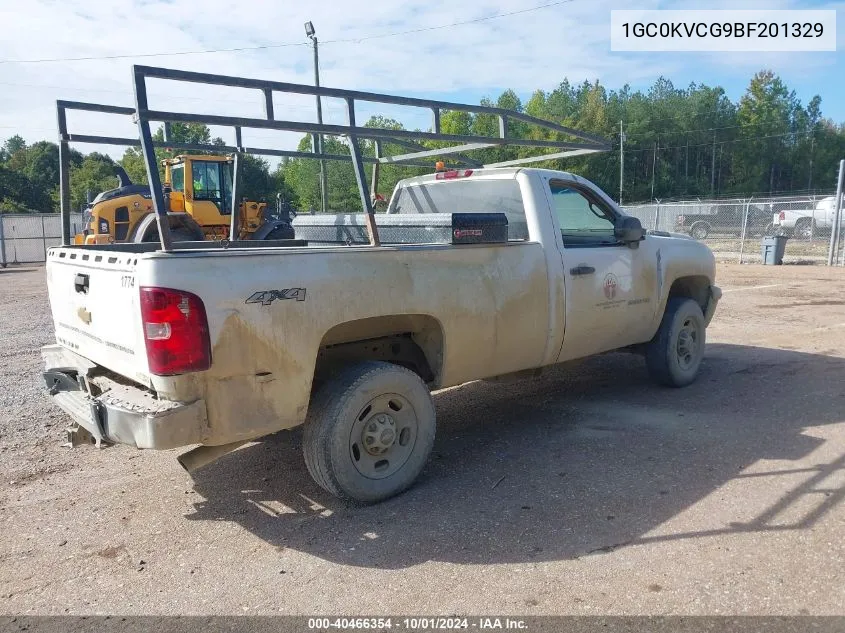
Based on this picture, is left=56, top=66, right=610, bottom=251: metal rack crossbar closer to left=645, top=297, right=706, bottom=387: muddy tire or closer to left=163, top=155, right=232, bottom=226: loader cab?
Answer: left=645, top=297, right=706, bottom=387: muddy tire

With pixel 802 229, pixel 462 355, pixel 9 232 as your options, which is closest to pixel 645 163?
pixel 802 229

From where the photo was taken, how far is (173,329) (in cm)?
324

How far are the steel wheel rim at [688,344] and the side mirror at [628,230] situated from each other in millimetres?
1280

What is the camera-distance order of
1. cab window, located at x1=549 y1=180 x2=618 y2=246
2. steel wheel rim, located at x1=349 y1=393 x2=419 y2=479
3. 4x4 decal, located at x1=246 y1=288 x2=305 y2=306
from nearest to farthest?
4x4 decal, located at x1=246 y1=288 x2=305 y2=306 → steel wheel rim, located at x1=349 y1=393 x2=419 y2=479 → cab window, located at x1=549 y1=180 x2=618 y2=246

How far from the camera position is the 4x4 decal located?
344 centimetres

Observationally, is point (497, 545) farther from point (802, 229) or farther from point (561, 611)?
point (802, 229)

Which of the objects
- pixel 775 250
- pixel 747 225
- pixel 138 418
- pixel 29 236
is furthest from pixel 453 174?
pixel 29 236

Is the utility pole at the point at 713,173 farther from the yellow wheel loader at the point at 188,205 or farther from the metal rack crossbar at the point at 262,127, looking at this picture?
the metal rack crossbar at the point at 262,127

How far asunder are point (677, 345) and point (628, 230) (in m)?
1.47

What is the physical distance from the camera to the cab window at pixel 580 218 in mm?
5355

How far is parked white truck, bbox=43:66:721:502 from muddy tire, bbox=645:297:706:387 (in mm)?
385

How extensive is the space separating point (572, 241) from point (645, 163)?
243ft

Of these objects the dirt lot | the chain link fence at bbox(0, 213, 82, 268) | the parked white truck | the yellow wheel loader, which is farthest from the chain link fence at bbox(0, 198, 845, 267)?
the dirt lot

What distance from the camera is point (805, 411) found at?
5574 millimetres
